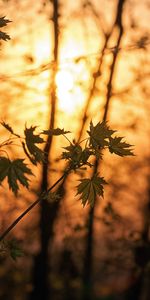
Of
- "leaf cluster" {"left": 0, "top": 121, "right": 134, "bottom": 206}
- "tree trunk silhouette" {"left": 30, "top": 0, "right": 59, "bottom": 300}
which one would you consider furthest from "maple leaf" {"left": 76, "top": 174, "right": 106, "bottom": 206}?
"tree trunk silhouette" {"left": 30, "top": 0, "right": 59, "bottom": 300}

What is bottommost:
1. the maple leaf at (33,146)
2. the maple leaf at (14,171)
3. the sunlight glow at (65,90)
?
the maple leaf at (14,171)

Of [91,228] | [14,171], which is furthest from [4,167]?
[91,228]

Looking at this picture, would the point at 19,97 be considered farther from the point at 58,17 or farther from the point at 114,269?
the point at 114,269

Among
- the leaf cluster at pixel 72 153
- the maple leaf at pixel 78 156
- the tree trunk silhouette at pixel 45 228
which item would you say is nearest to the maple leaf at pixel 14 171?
the leaf cluster at pixel 72 153

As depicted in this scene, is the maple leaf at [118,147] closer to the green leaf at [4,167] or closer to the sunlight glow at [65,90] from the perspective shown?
the green leaf at [4,167]

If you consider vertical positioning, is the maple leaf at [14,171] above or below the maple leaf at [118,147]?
below

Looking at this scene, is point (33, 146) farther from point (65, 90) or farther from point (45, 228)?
point (45, 228)

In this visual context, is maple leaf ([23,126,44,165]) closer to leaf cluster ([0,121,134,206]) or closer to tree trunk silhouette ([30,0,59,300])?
leaf cluster ([0,121,134,206])
